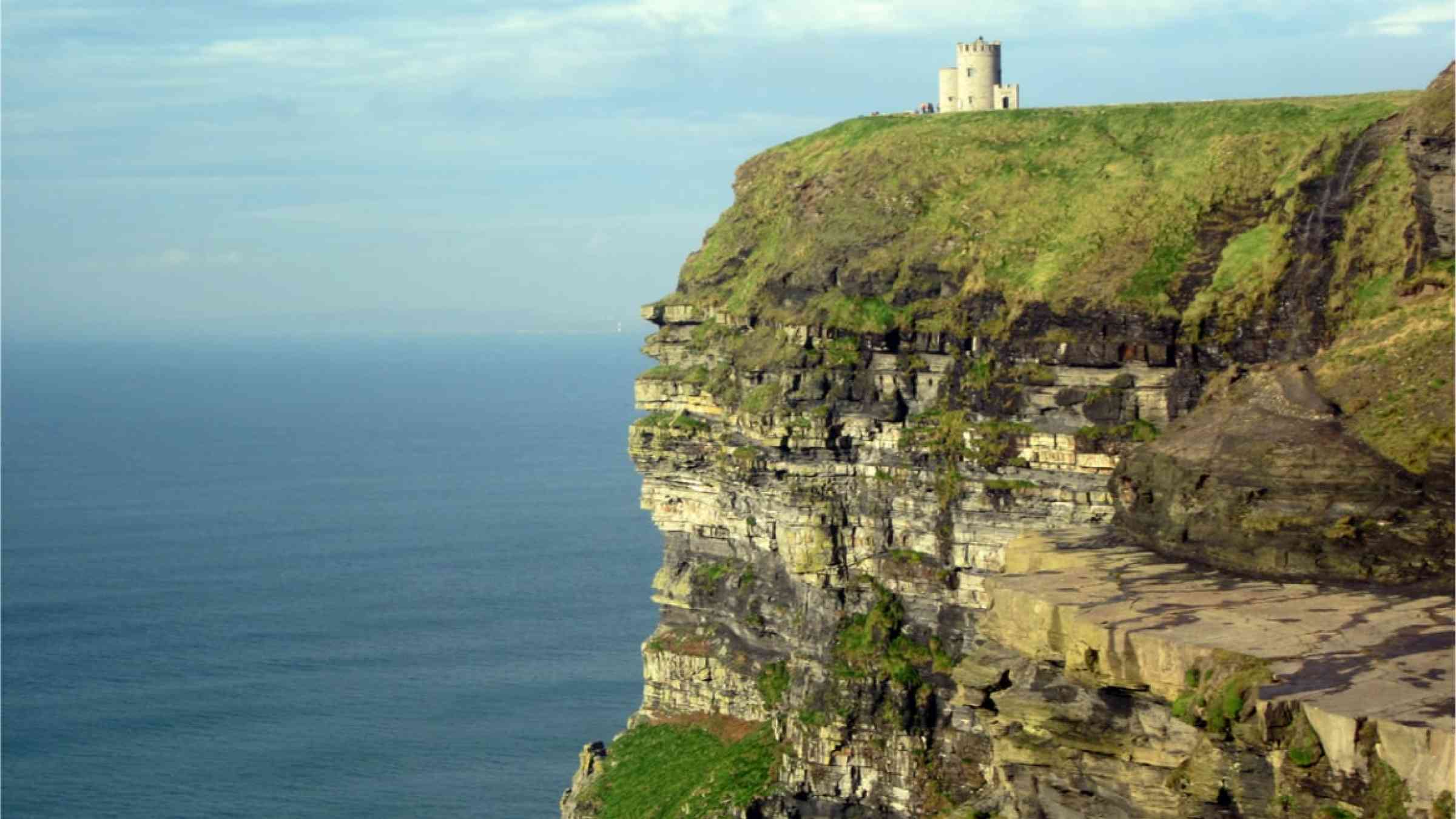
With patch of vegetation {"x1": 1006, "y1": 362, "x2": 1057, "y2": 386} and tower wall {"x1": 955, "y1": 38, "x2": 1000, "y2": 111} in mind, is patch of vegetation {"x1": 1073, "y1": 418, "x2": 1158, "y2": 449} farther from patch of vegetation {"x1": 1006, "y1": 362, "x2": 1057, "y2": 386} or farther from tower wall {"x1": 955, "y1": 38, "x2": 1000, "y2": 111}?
tower wall {"x1": 955, "y1": 38, "x2": 1000, "y2": 111}

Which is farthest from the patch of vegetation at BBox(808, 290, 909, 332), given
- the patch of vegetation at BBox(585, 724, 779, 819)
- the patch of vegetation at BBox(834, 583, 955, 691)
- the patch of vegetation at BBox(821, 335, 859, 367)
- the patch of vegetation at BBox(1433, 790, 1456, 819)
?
the patch of vegetation at BBox(1433, 790, 1456, 819)

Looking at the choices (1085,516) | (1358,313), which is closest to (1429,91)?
(1358,313)

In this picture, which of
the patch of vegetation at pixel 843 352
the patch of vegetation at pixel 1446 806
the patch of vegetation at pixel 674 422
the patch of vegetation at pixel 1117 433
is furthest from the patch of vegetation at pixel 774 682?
the patch of vegetation at pixel 1446 806

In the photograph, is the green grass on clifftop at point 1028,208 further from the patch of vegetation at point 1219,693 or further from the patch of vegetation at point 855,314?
the patch of vegetation at point 1219,693

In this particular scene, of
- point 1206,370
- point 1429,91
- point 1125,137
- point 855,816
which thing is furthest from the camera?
point 1125,137

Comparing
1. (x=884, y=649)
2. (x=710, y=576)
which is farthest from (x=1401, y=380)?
(x=710, y=576)

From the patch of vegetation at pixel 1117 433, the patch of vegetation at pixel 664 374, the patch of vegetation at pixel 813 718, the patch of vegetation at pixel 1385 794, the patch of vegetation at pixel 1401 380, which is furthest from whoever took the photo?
the patch of vegetation at pixel 664 374

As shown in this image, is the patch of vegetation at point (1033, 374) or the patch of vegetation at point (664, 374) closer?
the patch of vegetation at point (1033, 374)

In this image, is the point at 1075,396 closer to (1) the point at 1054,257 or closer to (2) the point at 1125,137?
(1) the point at 1054,257
